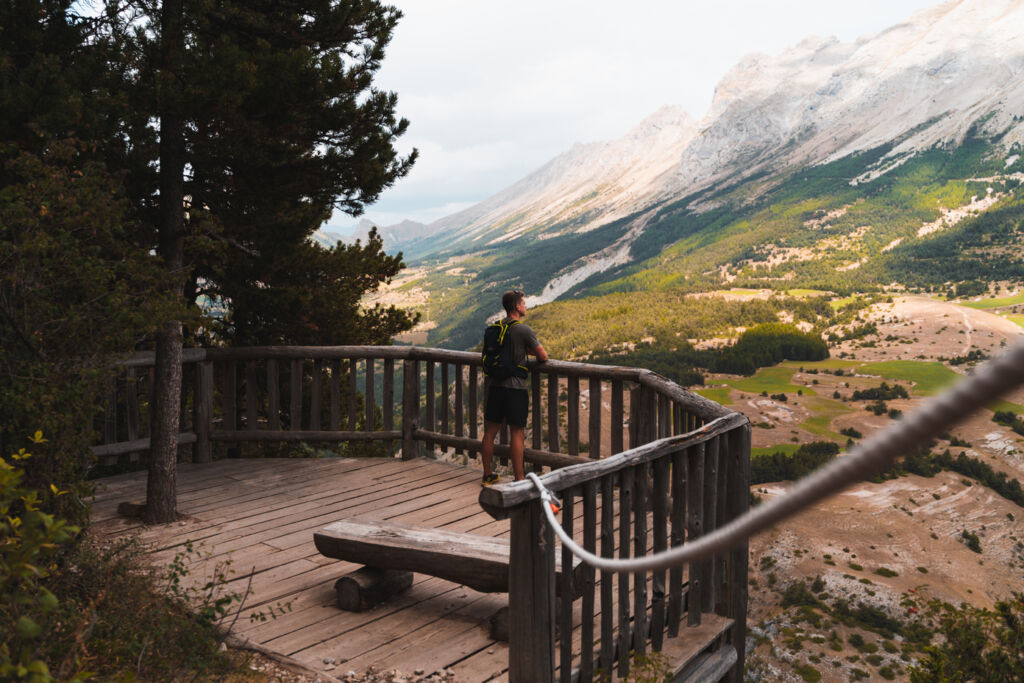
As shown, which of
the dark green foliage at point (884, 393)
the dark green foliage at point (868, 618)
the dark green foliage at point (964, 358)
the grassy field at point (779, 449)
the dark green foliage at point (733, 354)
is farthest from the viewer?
the dark green foliage at point (964, 358)

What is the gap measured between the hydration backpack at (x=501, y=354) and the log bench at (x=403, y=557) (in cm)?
167

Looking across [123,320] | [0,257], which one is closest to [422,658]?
[123,320]

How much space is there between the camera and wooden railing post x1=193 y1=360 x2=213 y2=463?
7.36m

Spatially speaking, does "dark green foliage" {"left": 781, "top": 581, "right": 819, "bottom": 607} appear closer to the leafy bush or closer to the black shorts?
the black shorts

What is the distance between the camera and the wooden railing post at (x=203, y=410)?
7.36 meters

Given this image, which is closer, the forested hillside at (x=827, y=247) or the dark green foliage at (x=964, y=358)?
the dark green foliage at (x=964, y=358)

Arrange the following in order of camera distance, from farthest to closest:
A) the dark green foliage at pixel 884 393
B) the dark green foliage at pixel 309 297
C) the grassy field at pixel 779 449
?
the dark green foliage at pixel 884 393
the grassy field at pixel 779 449
the dark green foliage at pixel 309 297

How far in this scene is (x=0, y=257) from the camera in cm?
364

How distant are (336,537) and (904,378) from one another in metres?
111

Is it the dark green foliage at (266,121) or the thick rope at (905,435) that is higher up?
the dark green foliage at (266,121)

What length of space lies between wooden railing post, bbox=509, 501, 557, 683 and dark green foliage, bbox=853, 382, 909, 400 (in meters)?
102

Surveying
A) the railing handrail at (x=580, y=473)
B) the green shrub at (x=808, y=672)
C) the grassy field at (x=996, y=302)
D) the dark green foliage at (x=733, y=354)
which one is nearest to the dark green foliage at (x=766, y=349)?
the dark green foliage at (x=733, y=354)

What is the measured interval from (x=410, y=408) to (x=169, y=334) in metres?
2.58

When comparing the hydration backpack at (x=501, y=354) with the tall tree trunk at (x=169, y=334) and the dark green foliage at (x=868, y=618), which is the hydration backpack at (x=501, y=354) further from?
the dark green foliage at (x=868, y=618)
